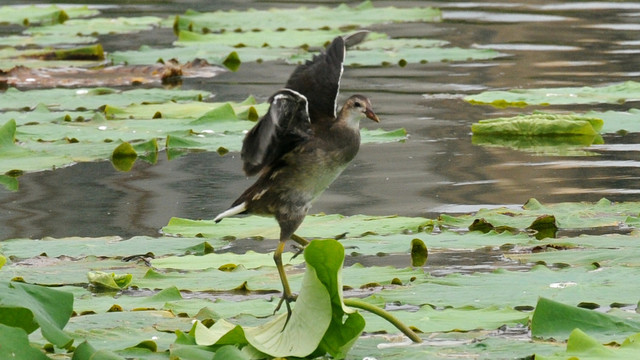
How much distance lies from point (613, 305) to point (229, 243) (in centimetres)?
198

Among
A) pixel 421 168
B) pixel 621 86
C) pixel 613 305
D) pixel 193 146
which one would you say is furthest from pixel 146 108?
pixel 613 305

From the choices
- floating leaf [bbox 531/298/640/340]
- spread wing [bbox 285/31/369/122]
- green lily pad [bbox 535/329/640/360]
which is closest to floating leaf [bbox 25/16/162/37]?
spread wing [bbox 285/31/369/122]

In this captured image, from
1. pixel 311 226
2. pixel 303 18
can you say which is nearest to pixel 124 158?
pixel 311 226

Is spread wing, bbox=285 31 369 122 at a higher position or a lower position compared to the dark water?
higher

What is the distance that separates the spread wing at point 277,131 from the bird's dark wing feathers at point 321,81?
21 centimetres

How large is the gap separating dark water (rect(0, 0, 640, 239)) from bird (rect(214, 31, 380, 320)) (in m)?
1.25

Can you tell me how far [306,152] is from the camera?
4.85 metres

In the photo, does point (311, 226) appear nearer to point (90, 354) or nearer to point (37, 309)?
point (37, 309)

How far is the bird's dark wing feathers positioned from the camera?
16.3 feet

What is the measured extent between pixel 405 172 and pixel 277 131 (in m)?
2.77

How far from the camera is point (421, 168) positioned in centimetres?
741

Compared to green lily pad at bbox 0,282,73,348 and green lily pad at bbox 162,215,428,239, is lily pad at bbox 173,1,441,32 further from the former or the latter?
green lily pad at bbox 0,282,73,348

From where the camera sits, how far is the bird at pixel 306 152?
484cm

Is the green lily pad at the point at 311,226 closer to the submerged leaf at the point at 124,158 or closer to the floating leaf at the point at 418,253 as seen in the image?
the floating leaf at the point at 418,253
